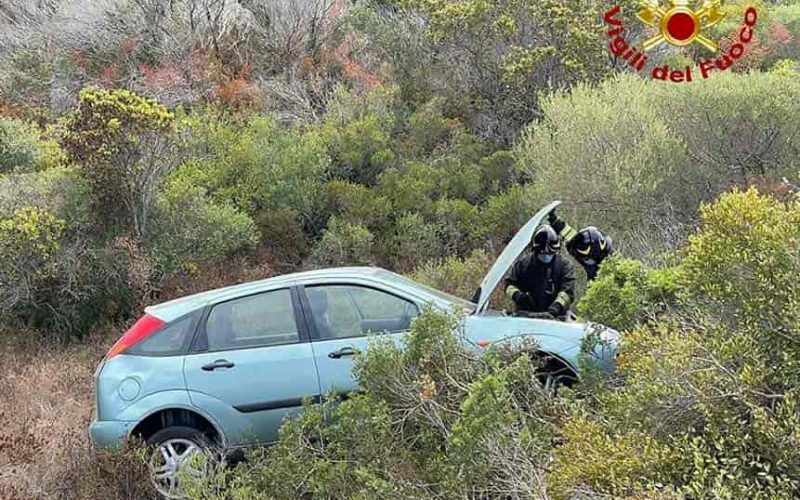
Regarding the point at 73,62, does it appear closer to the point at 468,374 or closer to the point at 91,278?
the point at 91,278

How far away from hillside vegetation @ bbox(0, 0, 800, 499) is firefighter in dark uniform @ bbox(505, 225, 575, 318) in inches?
35.8

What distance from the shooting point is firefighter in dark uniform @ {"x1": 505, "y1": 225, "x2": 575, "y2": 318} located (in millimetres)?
6605

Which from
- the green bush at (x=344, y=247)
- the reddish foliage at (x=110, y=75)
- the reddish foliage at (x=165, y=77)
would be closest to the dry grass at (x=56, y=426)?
the green bush at (x=344, y=247)

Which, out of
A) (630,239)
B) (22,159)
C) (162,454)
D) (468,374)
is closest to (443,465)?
(468,374)

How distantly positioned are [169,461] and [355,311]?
65.3 inches

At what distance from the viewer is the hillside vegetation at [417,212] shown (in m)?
3.46

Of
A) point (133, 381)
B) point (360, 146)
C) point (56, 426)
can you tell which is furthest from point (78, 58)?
point (133, 381)

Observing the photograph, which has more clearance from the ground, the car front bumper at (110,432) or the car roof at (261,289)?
the car roof at (261,289)

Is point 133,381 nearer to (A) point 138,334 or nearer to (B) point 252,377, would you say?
(A) point 138,334

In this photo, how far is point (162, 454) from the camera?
17.3 feet

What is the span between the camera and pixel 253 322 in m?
5.60

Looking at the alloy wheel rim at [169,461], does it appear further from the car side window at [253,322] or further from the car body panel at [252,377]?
the car side window at [253,322]

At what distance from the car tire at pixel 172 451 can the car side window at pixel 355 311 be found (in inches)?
43.9

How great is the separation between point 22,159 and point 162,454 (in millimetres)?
8663
